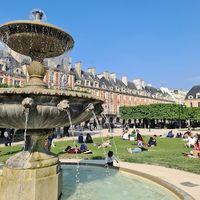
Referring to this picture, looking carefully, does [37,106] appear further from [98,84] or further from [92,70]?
[92,70]

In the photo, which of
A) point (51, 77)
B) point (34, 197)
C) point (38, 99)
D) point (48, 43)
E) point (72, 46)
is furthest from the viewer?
point (51, 77)

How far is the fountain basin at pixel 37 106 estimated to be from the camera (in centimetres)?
512

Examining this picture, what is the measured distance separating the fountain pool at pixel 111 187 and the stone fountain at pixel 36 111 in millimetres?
851

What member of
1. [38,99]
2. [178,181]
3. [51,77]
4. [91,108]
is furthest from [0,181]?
[51,77]

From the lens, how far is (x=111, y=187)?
291 inches

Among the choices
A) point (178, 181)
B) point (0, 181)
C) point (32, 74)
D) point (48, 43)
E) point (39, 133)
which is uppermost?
point (48, 43)

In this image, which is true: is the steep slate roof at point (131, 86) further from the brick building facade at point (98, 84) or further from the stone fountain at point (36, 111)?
the stone fountain at point (36, 111)

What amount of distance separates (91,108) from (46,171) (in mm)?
1834

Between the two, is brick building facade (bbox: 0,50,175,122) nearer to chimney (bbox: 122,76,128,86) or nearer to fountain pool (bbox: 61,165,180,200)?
chimney (bbox: 122,76,128,86)

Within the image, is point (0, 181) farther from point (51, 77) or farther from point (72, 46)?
point (51, 77)

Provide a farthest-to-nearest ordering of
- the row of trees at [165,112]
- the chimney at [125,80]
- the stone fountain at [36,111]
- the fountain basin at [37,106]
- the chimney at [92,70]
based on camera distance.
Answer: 1. the chimney at [125,80]
2. the chimney at [92,70]
3. the row of trees at [165,112]
4. the stone fountain at [36,111]
5. the fountain basin at [37,106]

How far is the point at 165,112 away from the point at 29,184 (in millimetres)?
57467

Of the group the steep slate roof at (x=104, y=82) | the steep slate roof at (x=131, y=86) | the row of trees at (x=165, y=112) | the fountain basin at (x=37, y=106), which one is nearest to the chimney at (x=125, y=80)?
the steep slate roof at (x=131, y=86)

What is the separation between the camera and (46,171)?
6.10 meters
